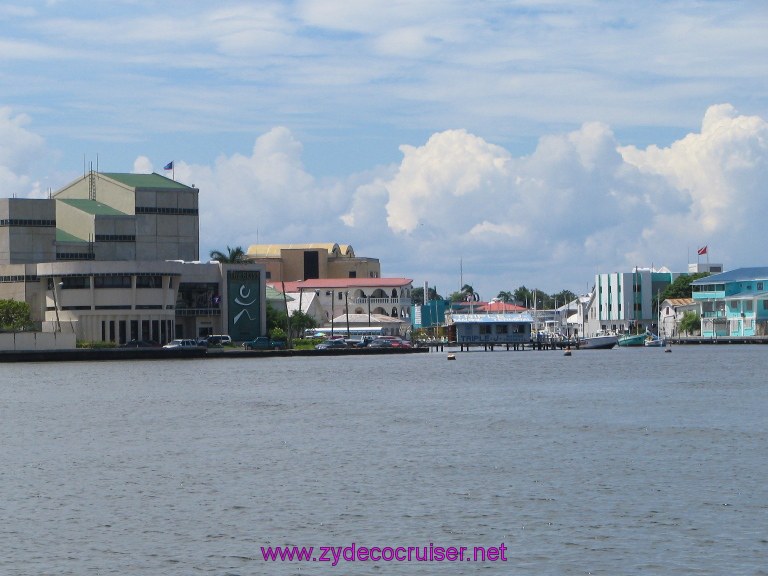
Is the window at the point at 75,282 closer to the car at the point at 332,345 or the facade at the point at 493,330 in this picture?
the car at the point at 332,345

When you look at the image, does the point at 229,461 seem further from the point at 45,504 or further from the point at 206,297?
the point at 206,297

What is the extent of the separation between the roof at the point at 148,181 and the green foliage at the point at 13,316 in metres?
30.4

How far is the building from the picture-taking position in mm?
151750

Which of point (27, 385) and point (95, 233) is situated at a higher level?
point (95, 233)

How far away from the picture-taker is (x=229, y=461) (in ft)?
150

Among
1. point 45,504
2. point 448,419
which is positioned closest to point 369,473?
point 45,504

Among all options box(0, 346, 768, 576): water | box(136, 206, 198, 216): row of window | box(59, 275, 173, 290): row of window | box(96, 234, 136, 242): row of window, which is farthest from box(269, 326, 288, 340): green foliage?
box(0, 346, 768, 576): water

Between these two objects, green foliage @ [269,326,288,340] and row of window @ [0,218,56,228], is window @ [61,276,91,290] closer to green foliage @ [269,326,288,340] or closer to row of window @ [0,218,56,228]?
row of window @ [0,218,56,228]

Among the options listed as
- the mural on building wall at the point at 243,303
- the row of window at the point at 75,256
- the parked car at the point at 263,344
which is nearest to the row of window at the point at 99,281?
the row of window at the point at 75,256

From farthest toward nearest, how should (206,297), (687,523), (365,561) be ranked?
(206,297) → (687,523) → (365,561)

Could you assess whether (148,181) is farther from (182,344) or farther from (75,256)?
(182,344)

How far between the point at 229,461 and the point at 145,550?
50.0 ft

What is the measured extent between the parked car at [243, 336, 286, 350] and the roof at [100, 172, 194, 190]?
84.3 ft

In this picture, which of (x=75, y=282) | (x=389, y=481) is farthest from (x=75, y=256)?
(x=389, y=481)
